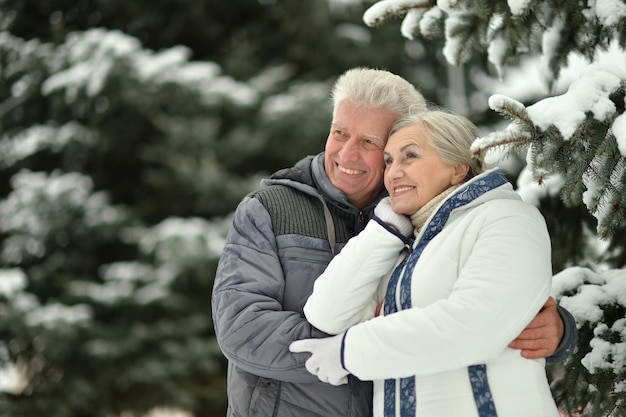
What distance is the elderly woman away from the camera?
2010 mm

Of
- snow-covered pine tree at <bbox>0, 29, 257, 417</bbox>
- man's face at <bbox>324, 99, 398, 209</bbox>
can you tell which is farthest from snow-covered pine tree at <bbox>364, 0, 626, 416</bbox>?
snow-covered pine tree at <bbox>0, 29, 257, 417</bbox>

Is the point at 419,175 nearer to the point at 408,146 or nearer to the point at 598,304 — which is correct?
the point at 408,146

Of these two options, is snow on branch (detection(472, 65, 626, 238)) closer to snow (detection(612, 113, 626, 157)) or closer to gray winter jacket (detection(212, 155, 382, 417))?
snow (detection(612, 113, 626, 157))

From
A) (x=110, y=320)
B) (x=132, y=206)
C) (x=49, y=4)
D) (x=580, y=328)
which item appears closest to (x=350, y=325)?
(x=580, y=328)

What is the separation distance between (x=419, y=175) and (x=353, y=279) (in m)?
0.37

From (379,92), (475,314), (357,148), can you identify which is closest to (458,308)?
(475,314)

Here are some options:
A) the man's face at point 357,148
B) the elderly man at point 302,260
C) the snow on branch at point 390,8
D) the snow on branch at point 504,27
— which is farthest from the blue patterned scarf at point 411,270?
the snow on branch at point 390,8

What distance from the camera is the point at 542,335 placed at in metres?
2.17

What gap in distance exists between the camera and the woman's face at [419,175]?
2320 mm

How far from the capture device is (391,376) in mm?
2078

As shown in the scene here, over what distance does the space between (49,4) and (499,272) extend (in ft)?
26.6

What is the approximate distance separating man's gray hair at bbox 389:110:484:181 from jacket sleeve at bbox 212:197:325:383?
23.5 inches

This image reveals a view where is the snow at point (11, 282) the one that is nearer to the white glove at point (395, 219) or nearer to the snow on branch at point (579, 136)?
the white glove at point (395, 219)

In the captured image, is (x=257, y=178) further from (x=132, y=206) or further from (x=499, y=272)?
(x=499, y=272)
